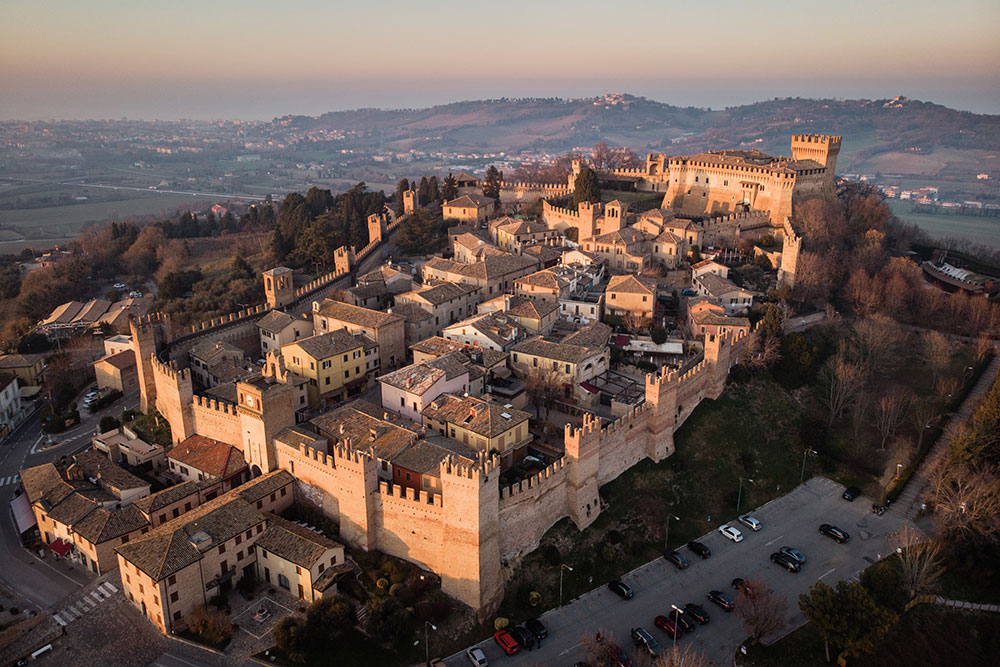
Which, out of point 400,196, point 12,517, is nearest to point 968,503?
→ point 12,517

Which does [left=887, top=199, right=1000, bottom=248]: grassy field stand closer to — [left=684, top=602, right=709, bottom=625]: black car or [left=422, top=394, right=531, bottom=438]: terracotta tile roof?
[left=422, top=394, right=531, bottom=438]: terracotta tile roof

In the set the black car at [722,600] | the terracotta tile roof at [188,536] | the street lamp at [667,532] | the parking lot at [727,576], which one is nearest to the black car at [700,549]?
the parking lot at [727,576]

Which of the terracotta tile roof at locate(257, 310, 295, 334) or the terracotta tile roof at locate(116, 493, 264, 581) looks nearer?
the terracotta tile roof at locate(116, 493, 264, 581)

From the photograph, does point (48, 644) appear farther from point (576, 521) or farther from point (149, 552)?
point (576, 521)

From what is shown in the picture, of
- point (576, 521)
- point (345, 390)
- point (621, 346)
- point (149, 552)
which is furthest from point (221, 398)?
point (621, 346)

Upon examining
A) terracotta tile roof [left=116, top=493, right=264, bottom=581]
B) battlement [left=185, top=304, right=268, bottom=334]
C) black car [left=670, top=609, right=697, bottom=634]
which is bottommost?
black car [left=670, top=609, right=697, bottom=634]

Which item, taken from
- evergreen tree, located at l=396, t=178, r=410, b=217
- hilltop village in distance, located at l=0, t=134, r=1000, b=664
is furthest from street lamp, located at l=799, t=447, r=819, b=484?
evergreen tree, located at l=396, t=178, r=410, b=217
